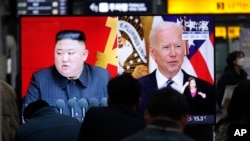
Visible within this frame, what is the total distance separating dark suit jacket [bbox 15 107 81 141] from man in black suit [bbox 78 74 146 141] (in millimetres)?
870

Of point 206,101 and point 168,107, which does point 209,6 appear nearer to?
point 206,101

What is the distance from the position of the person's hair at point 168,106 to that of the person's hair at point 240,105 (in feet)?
4.90

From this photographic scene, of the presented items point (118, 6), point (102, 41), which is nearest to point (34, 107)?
point (102, 41)

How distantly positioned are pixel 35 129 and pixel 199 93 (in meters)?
1.91

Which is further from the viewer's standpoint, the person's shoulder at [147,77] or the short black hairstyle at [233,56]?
the short black hairstyle at [233,56]

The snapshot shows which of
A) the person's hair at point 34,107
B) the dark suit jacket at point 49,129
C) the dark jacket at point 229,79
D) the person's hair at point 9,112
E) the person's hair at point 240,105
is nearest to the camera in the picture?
the person's hair at point 240,105

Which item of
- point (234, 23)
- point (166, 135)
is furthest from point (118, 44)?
point (234, 23)

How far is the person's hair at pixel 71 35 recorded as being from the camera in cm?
771

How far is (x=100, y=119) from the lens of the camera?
18.4 feet

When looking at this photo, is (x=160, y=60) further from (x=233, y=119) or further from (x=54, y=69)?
(x=233, y=119)

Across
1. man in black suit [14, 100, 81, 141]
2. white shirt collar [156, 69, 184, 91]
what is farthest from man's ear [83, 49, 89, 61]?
man in black suit [14, 100, 81, 141]

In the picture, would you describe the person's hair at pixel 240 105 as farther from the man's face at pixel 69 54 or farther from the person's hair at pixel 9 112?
the person's hair at pixel 9 112

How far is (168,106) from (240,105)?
1600 mm

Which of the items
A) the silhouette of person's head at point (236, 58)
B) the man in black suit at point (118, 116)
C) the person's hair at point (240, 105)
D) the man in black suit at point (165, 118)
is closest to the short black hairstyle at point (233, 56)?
the silhouette of person's head at point (236, 58)
